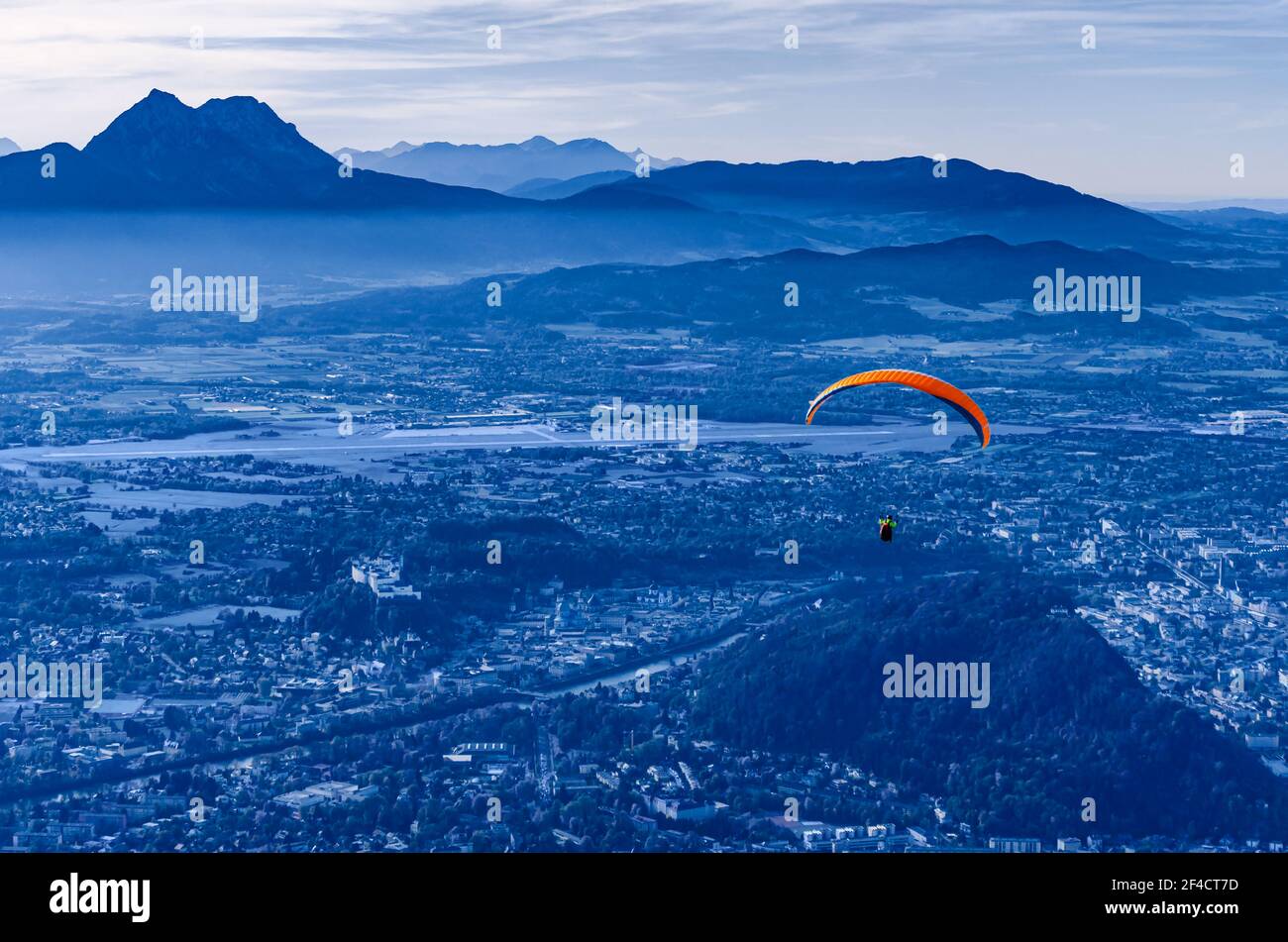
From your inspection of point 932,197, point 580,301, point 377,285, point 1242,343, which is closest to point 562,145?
point 932,197

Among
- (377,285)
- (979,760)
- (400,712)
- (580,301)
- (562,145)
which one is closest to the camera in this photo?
(979,760)

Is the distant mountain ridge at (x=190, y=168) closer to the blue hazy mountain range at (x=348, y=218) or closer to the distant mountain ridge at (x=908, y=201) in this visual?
the blue hazy mountain range at (x=348, y=218)

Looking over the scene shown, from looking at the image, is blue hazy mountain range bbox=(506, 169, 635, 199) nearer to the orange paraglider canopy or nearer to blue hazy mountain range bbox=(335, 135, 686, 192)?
blue hazy mountain range bbox=(335, 135, 686, 192)

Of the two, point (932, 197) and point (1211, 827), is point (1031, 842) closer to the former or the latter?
point (1211, 827)

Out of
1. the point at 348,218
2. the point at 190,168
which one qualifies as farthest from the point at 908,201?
the point at 190,168

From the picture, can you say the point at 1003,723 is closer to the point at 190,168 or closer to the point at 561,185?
the point at 190,168

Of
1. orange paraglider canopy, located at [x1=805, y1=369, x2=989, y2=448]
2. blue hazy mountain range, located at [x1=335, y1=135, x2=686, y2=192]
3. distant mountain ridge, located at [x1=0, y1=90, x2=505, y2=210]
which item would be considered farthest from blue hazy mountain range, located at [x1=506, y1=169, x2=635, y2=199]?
orange paraglider canopy, located at [x1=805, y1=369, x2=989, y2=448]

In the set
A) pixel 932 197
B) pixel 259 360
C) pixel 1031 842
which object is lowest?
pixel 1031 842

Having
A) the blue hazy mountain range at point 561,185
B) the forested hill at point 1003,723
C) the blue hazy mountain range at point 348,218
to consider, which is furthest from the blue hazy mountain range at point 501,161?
the forested hill at point 1003,723
